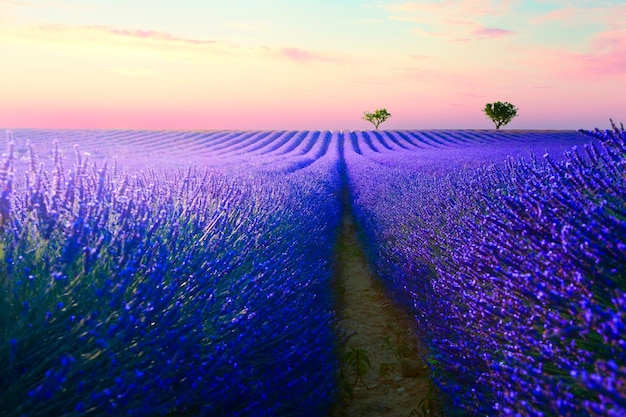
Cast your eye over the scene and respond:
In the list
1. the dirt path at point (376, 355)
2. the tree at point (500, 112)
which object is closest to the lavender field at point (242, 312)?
the dirt path at point (376, 355)

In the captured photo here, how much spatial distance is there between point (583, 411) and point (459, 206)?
283 centimetres

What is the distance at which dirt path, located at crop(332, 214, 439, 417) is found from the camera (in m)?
3.38

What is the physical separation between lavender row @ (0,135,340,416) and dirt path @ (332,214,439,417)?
1.80 feet

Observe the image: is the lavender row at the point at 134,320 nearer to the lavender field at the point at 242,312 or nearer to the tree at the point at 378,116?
the lavender field at the point at 242,312

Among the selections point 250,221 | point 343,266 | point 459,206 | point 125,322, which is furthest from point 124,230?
point 343,266

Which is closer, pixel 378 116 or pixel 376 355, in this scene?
→ pixel 376 355

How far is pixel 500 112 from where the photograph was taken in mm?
39125

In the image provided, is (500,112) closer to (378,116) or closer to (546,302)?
(378,116)

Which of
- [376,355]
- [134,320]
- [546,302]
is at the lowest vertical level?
[376,355]

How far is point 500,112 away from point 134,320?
40207 mm

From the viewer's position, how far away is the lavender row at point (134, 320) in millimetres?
1686

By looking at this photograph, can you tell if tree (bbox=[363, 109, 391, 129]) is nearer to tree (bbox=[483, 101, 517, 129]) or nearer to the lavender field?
tree (bbox=[483, 101, 517, 129])

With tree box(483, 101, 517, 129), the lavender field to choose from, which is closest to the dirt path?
the lavender field

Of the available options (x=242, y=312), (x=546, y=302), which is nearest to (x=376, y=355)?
(x=242, y=312)
